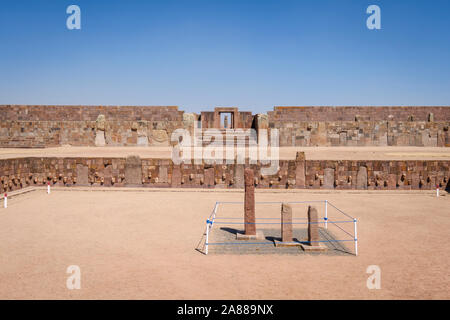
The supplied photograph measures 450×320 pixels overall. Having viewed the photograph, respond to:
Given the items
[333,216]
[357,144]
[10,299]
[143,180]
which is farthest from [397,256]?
[357,144]

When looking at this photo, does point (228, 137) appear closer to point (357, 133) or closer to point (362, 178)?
point (357, 133)

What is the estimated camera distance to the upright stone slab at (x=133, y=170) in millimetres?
12383

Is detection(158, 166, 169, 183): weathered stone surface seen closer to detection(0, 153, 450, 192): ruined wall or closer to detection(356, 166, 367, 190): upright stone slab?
detection(0, 153, 450, 192): ruined wall

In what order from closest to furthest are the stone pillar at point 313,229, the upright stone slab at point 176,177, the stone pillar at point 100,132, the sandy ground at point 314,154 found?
the stone pillar at point 313,229 → the upright stone slab at point 176,177 → the sandy ground at point 314,154 → the stone pillar at point 100,132

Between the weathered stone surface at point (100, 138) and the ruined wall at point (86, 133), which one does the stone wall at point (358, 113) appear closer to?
the ruined wall at point (86, 133)

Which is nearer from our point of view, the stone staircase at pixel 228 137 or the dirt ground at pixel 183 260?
the dirt ground at pixel 183 260

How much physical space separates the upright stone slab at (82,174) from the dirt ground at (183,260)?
3.67 metres

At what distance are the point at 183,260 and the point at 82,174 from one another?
28.7 ft

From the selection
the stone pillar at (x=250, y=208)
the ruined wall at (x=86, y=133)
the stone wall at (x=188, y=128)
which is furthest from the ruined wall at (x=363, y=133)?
the stone pillar at (x=250, y=208)

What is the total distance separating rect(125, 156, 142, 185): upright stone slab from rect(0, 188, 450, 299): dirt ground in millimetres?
3582

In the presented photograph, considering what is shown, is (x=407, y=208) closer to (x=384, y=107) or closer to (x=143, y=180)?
(x=143, y=180)

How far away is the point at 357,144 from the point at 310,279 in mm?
18802

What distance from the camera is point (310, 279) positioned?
4438 mm

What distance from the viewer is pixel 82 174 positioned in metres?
12.6
